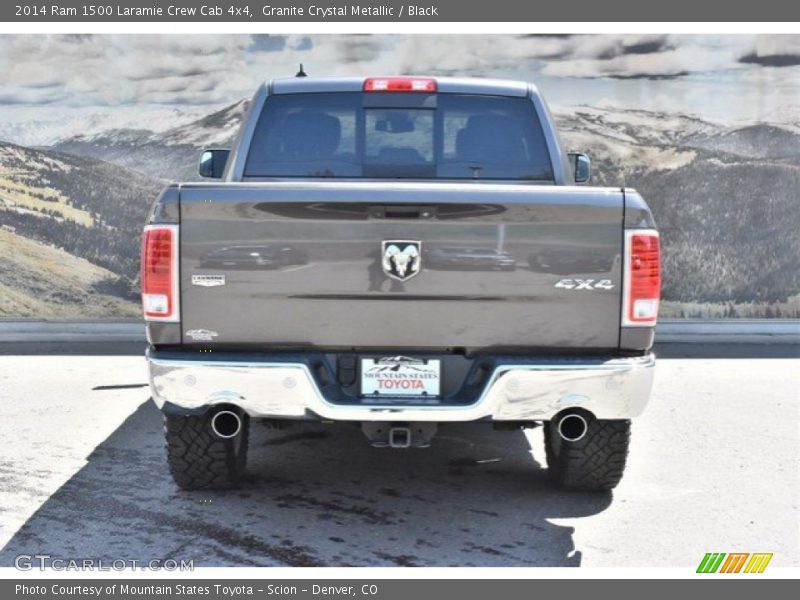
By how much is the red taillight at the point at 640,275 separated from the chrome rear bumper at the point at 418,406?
0.70ft

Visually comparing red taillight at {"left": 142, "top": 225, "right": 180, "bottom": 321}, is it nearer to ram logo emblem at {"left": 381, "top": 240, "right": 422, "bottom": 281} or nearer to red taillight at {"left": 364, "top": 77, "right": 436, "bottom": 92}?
ram logo emblem at {"left": 381, "top": 240, "right": 422, "bottom": 281}

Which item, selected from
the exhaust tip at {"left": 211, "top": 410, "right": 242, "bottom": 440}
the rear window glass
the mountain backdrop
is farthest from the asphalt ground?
the mountain backdrop

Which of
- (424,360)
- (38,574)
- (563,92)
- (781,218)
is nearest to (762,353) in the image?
(781,218)

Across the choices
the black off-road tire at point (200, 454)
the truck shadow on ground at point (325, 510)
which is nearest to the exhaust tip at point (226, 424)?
the black off-road tire at point (200, 454)

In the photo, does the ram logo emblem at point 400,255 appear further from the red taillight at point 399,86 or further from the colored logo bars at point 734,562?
the red taillight at point 399,86

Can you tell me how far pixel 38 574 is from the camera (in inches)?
187

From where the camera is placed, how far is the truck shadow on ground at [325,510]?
4.99 m

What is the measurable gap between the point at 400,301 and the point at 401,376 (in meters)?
0.33

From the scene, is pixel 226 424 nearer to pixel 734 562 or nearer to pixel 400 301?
pixel 400 301

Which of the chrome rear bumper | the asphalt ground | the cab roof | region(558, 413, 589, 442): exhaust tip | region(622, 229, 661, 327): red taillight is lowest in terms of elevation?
the asphalt ground

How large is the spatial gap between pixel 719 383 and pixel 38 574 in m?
6.26

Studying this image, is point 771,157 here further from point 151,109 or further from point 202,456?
point 202,456

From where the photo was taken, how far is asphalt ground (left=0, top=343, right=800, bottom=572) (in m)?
5.06

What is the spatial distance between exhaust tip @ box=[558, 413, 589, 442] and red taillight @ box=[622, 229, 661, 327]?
57 cm
